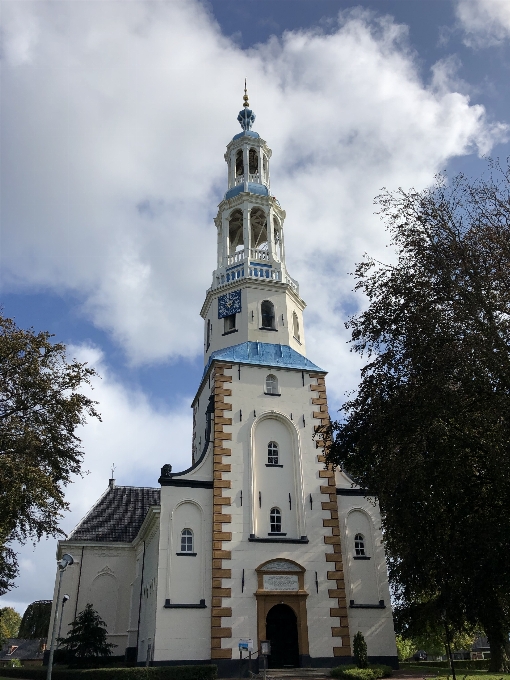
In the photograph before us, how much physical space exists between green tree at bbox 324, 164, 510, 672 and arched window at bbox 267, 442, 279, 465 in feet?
35.1

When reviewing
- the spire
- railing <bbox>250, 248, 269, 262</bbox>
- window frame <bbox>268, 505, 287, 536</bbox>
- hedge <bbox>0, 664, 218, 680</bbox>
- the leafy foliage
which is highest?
the spire

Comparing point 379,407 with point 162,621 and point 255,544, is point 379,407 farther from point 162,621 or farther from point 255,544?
point 162,621

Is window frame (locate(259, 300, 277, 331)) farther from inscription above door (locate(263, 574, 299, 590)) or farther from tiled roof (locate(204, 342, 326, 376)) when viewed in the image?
inscription above door (locate(263, 574, 299, 590))

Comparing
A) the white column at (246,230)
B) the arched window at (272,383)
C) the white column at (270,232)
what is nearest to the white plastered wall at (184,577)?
the arched window at (272,383)

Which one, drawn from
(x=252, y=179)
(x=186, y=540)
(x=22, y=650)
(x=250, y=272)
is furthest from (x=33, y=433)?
(x=22, y=650)

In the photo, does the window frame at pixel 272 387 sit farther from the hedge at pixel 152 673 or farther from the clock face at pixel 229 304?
Result: the hedge at pixel 152 673

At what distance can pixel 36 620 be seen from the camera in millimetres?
43156

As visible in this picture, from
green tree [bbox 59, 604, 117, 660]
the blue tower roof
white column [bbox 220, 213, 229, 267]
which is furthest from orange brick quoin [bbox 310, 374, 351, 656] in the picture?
green tree [bbox 59, 604, 117, 660]

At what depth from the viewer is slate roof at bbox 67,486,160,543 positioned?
38312mm

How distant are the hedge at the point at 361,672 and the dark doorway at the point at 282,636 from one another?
266 cm

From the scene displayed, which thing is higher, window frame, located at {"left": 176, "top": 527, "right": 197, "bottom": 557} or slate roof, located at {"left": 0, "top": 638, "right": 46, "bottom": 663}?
window frame, located at {"left": 176, "top": 527, "right": 197, "bottom": 557}

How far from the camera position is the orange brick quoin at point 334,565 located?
24750 millimetres

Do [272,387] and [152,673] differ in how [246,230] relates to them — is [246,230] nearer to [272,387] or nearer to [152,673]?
[272,387]

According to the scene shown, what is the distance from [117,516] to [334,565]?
20.3 metres
